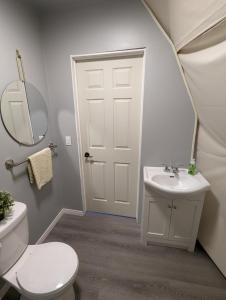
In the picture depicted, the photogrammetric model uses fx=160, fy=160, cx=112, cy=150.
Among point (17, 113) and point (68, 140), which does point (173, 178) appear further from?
point (17, 113)

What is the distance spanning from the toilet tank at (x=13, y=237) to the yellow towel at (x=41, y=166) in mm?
366

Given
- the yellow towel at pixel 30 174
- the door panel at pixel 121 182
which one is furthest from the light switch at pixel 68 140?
the door panel at pixel 121 182

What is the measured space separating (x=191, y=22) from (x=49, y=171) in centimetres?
176

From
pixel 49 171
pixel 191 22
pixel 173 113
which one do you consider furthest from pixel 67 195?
pixel 191 22

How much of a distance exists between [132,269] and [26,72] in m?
2.12

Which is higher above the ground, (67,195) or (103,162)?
(103,162)

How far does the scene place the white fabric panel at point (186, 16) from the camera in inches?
32.3

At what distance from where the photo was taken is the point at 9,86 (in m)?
1.34

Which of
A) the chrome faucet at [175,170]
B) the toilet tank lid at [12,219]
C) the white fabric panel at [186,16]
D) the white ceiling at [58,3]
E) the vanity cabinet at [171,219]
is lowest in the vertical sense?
the vanity cabinet at [171,219]

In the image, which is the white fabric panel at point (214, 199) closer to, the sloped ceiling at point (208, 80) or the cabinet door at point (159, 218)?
the sloped ceiling at point (208, 80)

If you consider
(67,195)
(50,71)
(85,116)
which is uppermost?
(50,71)

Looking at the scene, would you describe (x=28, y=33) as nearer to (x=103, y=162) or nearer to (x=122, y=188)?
(x=103, y=162)

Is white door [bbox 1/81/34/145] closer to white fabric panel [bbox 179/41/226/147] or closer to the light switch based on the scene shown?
the light switch

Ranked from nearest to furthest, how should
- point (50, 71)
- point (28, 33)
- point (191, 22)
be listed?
point (191, 22)
point (28, 33)
point (50, 71)
